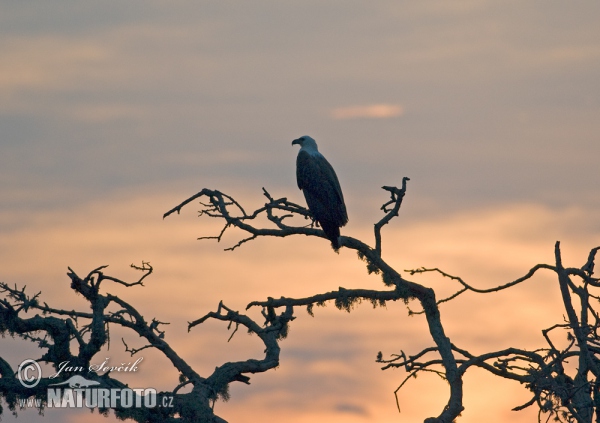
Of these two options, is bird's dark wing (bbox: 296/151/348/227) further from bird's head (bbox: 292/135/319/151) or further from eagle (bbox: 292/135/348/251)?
bird's head (bbox: 292/135/319/151)

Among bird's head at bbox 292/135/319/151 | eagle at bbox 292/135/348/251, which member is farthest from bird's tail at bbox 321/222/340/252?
bird's head at bbox 292/135/319/151

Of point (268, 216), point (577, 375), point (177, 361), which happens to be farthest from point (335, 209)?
point (577, 375)

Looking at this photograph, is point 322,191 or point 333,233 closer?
point 333,233

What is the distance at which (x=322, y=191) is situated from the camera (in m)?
11.9

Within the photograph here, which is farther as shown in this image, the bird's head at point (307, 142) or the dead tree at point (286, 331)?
the bird's head at point (307, 142)

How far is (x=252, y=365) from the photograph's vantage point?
10.4 metres

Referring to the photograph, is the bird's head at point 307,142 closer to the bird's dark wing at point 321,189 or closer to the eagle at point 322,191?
the eagle at point 322,191

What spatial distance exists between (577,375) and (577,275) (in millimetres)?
1099

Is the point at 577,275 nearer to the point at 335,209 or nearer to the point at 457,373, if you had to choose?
the point at 457,373

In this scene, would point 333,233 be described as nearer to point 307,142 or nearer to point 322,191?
point 322,191

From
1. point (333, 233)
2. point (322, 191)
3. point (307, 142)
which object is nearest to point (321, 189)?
point (322, 191)

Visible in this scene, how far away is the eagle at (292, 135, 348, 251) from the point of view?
10.9 metres

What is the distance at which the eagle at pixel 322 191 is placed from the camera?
10.9m

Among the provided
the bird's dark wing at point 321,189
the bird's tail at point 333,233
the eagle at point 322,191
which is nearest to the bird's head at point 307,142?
the eagle at point 322,191
